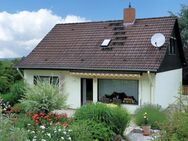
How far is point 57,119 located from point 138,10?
65.8 feet

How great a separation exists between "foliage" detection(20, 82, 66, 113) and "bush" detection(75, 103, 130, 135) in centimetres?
289

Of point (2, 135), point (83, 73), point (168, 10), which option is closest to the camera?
point (2, 135)

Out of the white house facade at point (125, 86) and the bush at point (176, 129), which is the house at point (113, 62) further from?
the bush at point (176, 129)

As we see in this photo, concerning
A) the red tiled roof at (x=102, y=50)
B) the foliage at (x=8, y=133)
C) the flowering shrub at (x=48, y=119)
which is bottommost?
the flowering shrub at (x=48, y=119)

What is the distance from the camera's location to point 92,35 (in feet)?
110

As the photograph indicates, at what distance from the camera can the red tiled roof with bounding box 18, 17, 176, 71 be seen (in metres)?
28.5

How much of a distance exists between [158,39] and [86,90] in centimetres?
822

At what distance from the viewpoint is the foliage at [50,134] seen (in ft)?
44.2

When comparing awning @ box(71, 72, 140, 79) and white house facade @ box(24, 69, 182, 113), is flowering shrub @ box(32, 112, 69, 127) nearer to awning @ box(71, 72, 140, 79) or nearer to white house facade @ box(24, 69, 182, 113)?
white house facade @ box(24, 69, 182, 113)

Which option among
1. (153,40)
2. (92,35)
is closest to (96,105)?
(153,40)

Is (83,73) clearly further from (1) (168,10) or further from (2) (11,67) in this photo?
(1) (168,10)

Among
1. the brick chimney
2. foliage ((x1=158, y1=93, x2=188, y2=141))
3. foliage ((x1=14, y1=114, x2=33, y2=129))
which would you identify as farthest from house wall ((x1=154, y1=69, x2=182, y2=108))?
foliage ((x1=158, y1=93, x2=188, y2=141))

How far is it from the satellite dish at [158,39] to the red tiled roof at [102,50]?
1.98ft

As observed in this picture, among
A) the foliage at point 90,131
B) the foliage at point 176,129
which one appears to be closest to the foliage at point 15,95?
the foliage at point 90,131
